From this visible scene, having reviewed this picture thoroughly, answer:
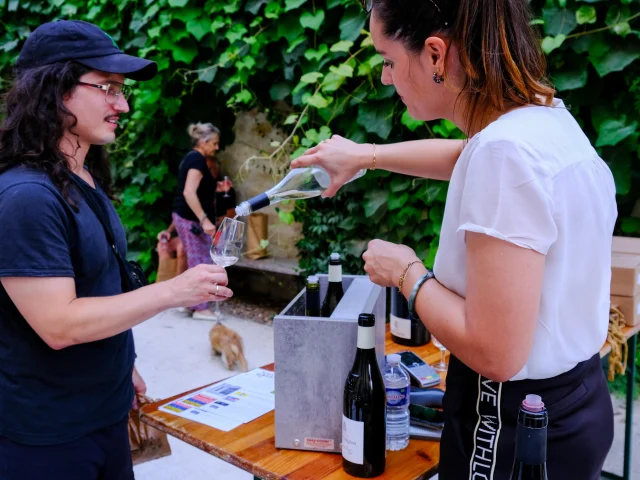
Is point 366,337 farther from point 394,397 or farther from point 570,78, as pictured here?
point 570,78

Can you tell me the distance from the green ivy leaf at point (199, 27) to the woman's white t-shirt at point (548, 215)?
4079 millimetres

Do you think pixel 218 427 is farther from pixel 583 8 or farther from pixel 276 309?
pixel 276 309

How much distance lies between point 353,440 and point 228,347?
2784 mm

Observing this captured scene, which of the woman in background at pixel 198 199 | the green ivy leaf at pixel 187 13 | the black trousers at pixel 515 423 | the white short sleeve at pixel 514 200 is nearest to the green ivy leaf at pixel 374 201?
the woman in background at pixel 198 199

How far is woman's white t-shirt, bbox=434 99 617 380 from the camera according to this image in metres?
0.82

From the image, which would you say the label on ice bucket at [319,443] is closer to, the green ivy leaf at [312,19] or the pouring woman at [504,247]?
the pouring woman at [504,247]

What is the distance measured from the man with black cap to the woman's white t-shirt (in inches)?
26.3

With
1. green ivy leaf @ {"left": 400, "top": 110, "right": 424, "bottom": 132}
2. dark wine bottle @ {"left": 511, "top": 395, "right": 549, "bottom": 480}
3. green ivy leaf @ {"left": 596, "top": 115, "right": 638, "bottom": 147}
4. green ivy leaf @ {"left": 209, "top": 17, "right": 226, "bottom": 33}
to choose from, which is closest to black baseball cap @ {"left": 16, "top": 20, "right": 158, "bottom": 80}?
dark wine bottle @ {"left": 511, "top": 395, "right": 549, "bottom": 480}

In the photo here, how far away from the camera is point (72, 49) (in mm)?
1407

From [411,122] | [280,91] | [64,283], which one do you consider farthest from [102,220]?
[280,91]

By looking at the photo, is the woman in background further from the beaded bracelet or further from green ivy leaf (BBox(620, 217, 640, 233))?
the beaded bracelet

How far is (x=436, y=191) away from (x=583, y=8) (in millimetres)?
1187

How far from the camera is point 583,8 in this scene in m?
2.84

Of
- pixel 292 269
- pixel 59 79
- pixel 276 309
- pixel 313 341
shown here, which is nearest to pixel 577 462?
pixel 313 341
